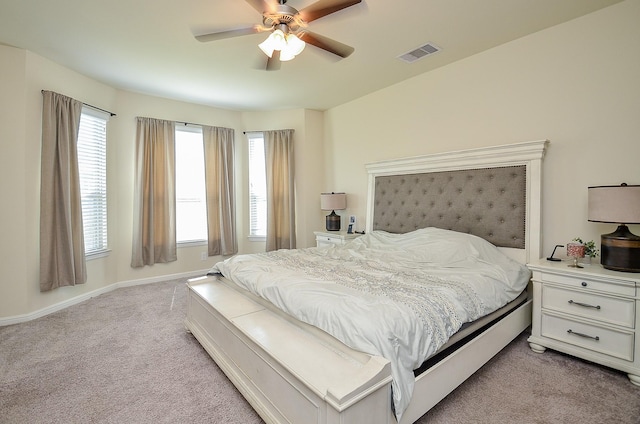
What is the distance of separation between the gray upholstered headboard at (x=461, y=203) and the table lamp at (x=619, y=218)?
58 cm

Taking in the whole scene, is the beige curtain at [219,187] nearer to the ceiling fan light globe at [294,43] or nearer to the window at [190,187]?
the window at [190,187]

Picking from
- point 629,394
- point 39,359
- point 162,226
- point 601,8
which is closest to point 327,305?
point 629,394

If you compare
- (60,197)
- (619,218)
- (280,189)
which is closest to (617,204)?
(619,218)

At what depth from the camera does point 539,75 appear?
259cm

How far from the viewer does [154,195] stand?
409 cm

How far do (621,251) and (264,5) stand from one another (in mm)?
2816

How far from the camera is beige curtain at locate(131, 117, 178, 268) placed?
3996 mm

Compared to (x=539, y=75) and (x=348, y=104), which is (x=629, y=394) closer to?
(x=539, y=75)

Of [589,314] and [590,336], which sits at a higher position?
[589,314]

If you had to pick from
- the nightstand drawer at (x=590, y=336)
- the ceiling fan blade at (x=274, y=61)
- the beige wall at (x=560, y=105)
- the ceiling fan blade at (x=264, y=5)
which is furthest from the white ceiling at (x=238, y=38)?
the nightstand drawer at (x=590, y=336)

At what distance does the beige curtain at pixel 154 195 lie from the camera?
13.1ft

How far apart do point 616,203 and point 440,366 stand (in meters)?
1.63

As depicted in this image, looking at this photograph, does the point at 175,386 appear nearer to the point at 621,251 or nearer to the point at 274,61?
the point at 274,61

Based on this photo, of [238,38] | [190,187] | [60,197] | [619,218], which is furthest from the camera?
[190,187]
